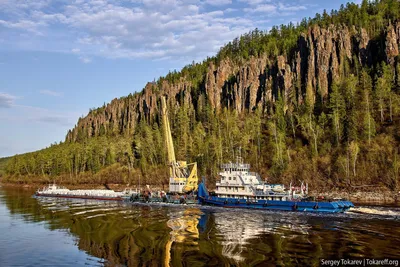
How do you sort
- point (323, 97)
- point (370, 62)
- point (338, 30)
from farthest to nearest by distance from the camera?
point (338, 30), point (370, 62), point (323, 97)

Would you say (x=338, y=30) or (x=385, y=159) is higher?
(x=338, y=30)

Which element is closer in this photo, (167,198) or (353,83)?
(167,198)

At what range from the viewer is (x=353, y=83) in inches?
5271

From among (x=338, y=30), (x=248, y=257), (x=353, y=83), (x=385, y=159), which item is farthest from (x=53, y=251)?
(x=338, y=30)

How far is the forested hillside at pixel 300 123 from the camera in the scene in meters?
102

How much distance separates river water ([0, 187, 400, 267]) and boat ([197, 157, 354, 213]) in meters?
3.30

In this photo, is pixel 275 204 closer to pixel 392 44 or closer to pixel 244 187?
pixel 244 187

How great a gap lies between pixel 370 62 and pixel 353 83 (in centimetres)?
3383

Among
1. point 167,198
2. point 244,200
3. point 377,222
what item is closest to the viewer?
point 377,222

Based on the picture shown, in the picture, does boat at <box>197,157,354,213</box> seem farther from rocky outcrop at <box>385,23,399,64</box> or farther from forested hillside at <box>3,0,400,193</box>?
rocky outcrop at <box>385,23,399,64</box>

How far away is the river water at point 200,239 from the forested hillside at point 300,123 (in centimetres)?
4023

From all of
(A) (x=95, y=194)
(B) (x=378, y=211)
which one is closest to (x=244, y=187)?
(B) (x=378, y=211)

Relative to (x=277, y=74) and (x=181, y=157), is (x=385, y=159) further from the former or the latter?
(x=277, y=74)

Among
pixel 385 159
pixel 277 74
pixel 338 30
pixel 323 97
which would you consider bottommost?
pixel 385 159
